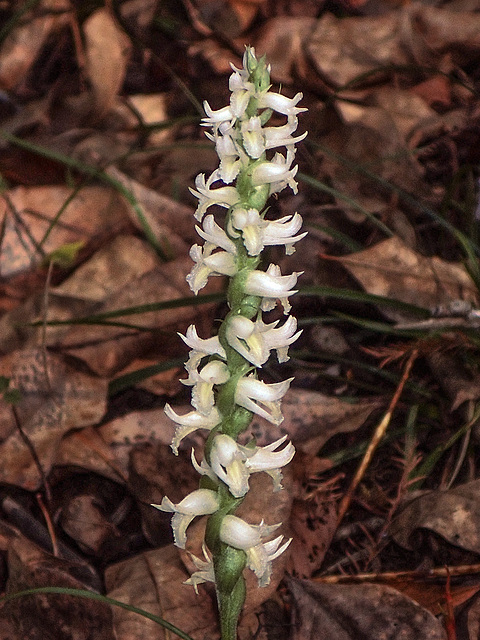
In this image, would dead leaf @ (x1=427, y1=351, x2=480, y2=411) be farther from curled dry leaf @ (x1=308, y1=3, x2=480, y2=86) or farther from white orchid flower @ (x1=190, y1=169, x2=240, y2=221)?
curled dry leaf @ (x1=308, y1=3, x2=480, y2=86)

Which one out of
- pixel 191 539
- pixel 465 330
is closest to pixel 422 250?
pixel 465 330

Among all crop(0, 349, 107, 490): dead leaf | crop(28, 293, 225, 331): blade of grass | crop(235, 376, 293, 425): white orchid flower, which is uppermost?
crop(235, 376, 293, 425): white orchid flower

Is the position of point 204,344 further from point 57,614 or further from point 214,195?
point 57,614

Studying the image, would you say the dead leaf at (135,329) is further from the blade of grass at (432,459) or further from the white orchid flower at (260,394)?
the white orchid flower at (260,394)


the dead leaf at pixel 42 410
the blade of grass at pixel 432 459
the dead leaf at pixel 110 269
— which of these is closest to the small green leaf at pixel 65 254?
the dead leaf at pixel 110 269

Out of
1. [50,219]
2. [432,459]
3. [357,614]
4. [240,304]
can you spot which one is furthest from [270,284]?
[50,219]

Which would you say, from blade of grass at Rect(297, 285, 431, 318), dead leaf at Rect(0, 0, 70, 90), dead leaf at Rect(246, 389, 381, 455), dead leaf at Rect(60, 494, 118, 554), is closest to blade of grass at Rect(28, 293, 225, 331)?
blade of grass at Rect(297, 285, 431, 318)

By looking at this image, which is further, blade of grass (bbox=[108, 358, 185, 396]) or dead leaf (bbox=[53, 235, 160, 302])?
dead leaf (bbox=[53, 235, 160, 302])
